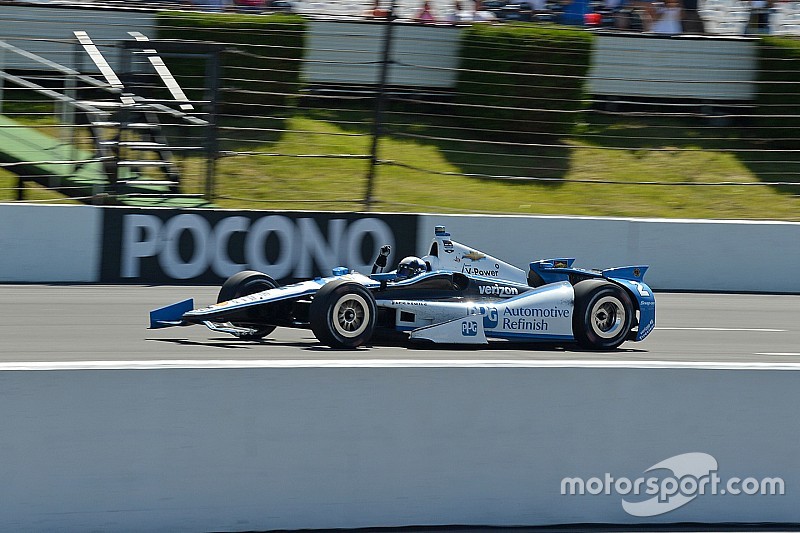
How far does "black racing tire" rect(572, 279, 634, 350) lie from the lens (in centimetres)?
767

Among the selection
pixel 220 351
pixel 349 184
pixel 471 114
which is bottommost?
pixel 220 351

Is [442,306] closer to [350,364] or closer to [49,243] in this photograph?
[350,364]

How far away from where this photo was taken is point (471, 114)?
14.4 m

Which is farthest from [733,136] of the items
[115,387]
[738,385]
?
[115,387]

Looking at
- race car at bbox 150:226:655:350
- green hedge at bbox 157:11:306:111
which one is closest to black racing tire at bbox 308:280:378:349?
race car at bbox 150:226:655:350

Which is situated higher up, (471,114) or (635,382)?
(471,114)

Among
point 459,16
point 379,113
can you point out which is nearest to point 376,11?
point 459,16

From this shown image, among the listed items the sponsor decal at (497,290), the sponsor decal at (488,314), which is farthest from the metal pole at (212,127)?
the sponsor decal at (488,314)

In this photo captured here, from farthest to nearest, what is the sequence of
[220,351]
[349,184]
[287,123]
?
[287,123] → [349,184] → [220,351]

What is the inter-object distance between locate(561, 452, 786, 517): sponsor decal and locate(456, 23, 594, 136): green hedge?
9.28 m

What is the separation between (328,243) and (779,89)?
767 centimetres

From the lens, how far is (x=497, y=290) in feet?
25.7

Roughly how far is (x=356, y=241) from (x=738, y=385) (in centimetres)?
635

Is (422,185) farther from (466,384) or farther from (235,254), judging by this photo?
(466,384)
